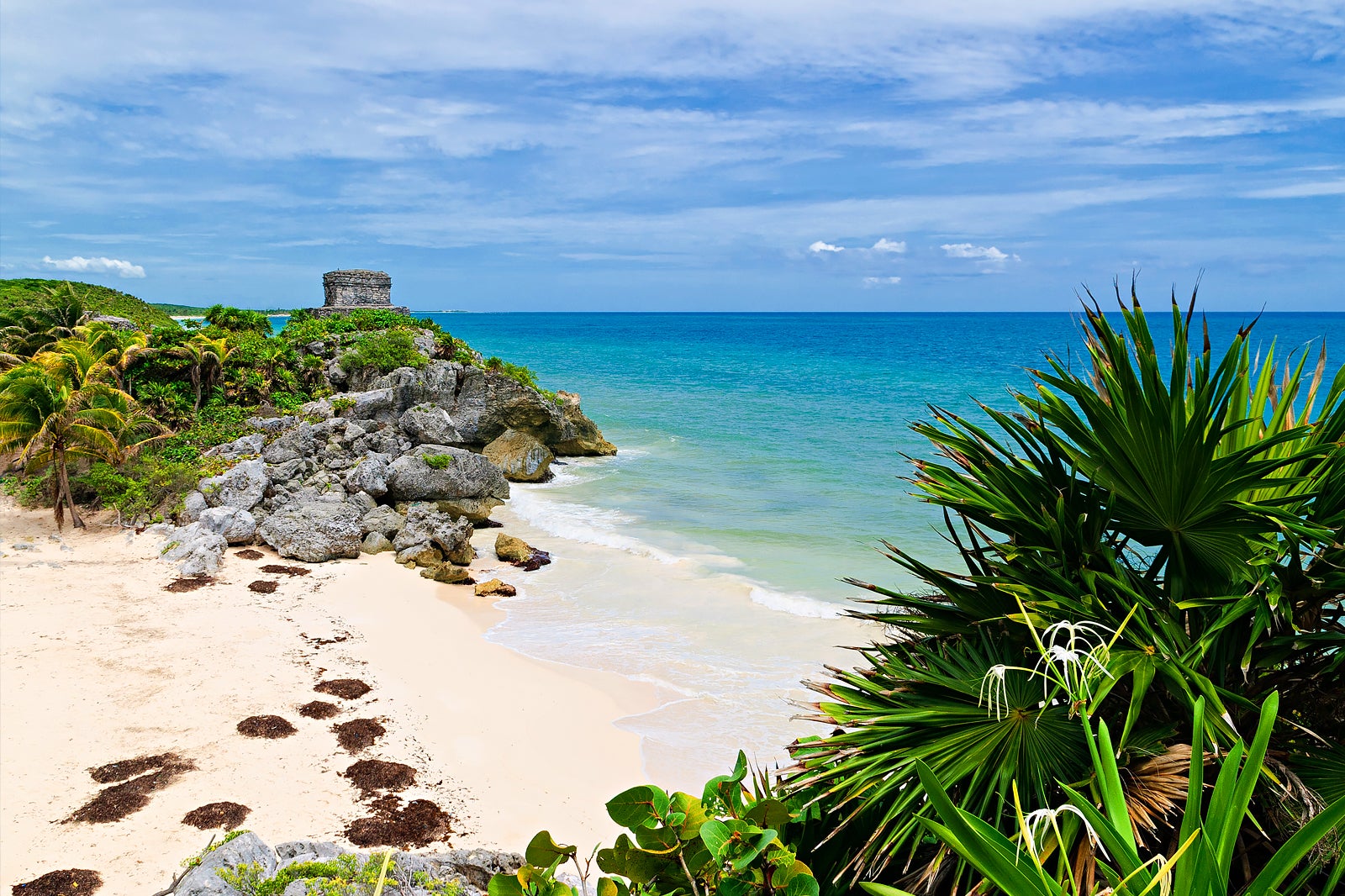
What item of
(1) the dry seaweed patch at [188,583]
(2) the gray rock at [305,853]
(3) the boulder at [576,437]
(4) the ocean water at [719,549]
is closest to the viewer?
(2) the gray rock at [305,853]

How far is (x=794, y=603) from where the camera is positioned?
1517cm

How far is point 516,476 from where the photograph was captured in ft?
85.1

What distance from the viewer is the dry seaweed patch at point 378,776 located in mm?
9039

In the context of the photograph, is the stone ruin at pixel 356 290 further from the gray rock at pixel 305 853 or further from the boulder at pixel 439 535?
the gray rock at pixel 305 853

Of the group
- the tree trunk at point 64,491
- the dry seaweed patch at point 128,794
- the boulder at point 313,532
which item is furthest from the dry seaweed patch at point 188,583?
the dry seaweed patch at point 128,794

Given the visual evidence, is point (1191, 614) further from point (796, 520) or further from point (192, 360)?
point (192, 360)

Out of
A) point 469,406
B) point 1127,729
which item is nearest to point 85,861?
point 1127,729

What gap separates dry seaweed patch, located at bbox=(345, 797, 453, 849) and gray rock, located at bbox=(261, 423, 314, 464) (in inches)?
555

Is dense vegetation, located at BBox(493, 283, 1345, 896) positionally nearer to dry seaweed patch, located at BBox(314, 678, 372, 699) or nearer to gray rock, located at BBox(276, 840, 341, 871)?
gray rock, located at BBox(276, 840, 341, 871)

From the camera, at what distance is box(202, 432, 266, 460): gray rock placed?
68.2 feet

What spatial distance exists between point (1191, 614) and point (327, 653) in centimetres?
1199

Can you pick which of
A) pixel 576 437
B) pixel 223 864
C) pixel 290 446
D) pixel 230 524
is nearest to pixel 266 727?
pixel 223 864

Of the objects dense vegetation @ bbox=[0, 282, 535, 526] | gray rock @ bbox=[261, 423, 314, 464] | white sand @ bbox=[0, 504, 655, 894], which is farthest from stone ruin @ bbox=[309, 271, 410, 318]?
white sand @ bbox=[0, 504, 655, 894]

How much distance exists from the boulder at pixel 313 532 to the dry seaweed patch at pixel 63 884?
32.7 ft
